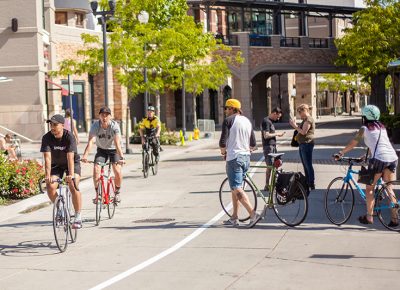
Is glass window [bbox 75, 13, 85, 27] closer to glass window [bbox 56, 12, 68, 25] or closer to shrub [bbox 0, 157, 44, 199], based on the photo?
glass window [bbox 56, 12, 68, 25]

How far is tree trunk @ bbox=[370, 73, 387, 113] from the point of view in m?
68.6

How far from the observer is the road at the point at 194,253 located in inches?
338

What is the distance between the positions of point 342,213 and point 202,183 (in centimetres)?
812

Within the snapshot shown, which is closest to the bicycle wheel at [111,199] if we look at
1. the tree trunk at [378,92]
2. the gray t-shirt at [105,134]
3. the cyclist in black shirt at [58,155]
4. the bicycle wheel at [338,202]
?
the gray t-shirt at [105,134]

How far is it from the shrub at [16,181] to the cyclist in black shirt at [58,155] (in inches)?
245

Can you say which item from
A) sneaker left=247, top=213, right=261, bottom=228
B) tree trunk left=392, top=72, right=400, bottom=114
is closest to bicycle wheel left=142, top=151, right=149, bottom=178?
sneaker left=247, top=213, right=261, bottom=228

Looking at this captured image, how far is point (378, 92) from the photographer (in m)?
69.8

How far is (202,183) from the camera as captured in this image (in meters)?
20.2

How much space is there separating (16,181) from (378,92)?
55.6 metres

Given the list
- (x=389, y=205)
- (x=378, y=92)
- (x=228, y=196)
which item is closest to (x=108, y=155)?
(x=228, y=196)

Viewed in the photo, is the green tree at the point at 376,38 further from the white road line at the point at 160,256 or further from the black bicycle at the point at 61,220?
the black bicycle at the point at 61,220

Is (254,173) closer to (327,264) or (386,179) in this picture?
(386,179)

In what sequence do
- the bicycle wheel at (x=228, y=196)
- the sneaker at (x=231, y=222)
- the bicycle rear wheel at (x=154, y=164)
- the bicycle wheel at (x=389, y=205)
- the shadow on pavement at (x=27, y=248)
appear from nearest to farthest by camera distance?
the shadow on pavement at (x=27, y=248) → the bicycle wheel at (x=389, y=205) → the sneaker at (x=231, y=222) → the bicycle wheel at (x=228, y=196) → the bicycle rear wheel at (x=154, y=164)

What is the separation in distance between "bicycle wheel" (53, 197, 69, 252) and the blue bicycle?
153 inches
